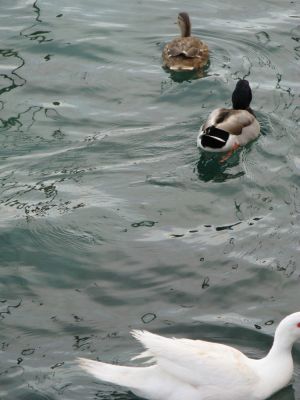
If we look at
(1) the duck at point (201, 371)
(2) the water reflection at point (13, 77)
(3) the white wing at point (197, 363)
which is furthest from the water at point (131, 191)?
(3) the white wing at point (197, 363)

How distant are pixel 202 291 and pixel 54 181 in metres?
2.61

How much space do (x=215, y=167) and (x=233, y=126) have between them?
0.75 meters

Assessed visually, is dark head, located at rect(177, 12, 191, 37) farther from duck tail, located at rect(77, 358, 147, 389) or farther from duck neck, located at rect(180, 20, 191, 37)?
duck tail, located at rect(77, 358, 147, 389)

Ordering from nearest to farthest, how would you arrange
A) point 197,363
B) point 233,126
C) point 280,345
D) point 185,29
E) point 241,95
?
point 197,363
point 280,345
point 233,126
point 241,95
point 185,29

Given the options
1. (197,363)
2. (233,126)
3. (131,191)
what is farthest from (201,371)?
(233,126)

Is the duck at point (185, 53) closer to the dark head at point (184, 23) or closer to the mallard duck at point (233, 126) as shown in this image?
the dark head at point (184, 23)

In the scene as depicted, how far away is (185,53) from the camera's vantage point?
1389 cm

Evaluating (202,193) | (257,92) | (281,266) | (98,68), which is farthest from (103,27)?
(281,266)

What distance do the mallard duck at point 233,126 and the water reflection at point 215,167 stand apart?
101mm

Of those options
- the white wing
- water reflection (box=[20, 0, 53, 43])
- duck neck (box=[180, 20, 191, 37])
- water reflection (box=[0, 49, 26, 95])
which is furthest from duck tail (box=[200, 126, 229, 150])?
the white wing

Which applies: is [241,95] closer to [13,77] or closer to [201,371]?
[13,77]

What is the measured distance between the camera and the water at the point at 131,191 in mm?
8383

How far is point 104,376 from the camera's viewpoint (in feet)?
24.2

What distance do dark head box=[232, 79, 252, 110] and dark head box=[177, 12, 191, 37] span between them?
2.14 meters
